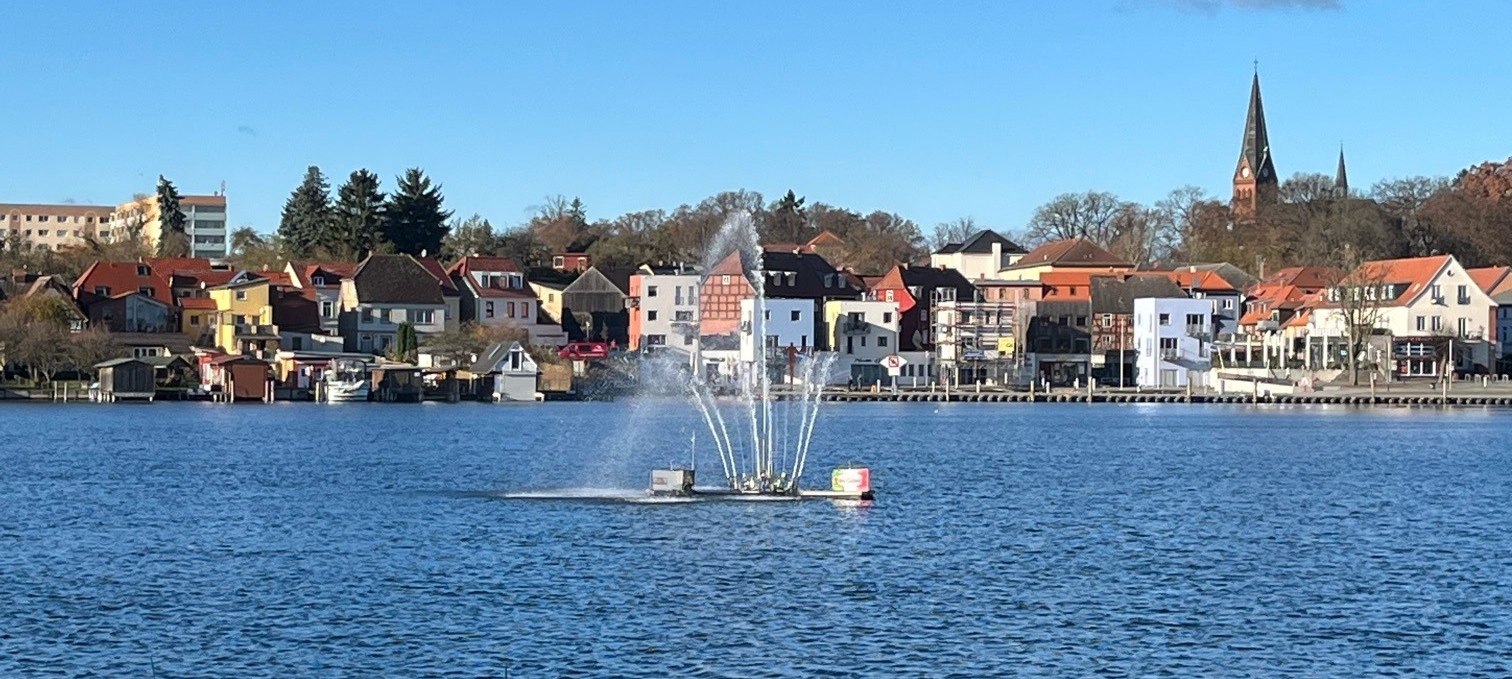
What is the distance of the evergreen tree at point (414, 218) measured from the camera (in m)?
135

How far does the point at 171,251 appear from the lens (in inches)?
6029

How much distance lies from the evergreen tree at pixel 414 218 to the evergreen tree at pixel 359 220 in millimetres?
991

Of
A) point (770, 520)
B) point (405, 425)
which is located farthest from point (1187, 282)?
point (770, 520)

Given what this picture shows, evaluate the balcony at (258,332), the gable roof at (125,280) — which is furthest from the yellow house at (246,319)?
the gable roof at (125,280)

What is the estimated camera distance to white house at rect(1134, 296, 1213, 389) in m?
121

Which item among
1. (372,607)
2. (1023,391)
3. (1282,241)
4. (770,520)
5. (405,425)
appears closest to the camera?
(372,607)

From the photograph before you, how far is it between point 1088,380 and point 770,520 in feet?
277

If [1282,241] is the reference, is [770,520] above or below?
below

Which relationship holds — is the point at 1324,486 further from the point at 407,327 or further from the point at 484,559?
the point at 407,327

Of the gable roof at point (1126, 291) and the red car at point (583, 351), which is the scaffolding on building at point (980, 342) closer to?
the gable roof at point (1126, 291)

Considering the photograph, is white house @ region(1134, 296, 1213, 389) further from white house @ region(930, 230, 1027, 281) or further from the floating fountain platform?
the floating fountain platform

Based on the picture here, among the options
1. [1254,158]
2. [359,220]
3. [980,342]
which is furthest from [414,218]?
[1254,158]

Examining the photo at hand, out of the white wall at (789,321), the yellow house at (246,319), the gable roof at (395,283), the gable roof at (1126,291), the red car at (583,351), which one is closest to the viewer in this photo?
the yellow house at (246,319)

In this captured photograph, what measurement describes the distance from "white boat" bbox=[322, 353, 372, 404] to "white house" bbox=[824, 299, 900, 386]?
96.7ft
